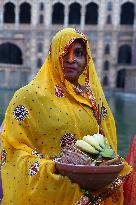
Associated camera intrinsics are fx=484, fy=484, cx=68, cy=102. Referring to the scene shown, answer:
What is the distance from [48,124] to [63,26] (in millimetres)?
18198

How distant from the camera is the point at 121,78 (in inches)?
740

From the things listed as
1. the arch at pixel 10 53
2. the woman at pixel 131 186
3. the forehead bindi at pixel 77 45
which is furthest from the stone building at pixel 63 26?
the forehead bindi at pixel 77 45

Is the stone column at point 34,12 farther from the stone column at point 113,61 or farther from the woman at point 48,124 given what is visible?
the woman at point 48,124

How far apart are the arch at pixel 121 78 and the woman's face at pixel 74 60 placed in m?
17.5

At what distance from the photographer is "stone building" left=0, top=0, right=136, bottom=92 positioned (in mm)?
18484

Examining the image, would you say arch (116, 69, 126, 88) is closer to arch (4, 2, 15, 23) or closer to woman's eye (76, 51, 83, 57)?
arch (4, 2, 15, 23)

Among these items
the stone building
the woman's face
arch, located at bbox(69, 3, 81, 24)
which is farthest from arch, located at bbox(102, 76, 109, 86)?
the woman's face

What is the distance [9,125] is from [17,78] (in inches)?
673

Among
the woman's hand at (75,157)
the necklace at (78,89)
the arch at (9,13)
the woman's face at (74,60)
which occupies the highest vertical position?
the arch at (9,13)

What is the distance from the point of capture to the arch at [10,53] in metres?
19.6

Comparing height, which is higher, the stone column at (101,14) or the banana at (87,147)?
the stone column at (101,14)

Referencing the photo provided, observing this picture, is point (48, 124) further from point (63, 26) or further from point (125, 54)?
point (63, 26)

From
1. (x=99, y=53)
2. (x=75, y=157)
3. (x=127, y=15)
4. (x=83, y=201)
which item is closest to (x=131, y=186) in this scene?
(x=83, y=201)

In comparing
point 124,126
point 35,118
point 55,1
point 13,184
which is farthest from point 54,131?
point 55,1
